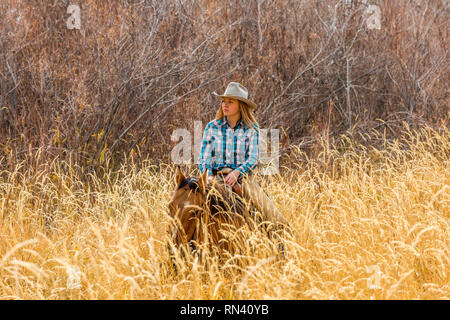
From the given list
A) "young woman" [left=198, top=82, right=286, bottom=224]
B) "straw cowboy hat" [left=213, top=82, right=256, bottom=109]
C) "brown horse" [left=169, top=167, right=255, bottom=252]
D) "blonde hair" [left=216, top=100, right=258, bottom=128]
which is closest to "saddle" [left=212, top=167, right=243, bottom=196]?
"young woman" [left=198, top=82, right=286, bottom=224]

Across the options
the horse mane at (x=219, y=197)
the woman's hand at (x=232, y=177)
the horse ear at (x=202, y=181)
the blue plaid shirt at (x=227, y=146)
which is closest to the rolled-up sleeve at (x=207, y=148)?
the blue plaid shirt at (x=227, y=146)

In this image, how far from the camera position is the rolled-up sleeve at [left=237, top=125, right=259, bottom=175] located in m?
3.29

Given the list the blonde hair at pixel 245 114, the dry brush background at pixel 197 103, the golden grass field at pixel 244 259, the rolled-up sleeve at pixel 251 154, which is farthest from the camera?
the dry brush background at pixel 197 103

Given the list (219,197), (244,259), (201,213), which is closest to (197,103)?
(219,197)

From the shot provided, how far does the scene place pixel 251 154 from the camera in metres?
3.33

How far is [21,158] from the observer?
5.09 m

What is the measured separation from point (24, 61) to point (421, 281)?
4.60 meters

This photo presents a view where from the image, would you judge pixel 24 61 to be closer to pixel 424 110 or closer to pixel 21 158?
pixel 21 158

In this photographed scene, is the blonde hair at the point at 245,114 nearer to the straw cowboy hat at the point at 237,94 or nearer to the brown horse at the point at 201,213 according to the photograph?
the straw cowboy hat at the point at 237,94

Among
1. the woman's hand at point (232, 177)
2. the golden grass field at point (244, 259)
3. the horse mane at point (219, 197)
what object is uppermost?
Result: the woman's hand at point (232, 177)

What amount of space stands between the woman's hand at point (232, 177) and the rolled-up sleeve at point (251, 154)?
62mm

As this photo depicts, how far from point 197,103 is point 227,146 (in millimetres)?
2506

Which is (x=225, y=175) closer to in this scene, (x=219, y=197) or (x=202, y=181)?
(x=219, y=197)

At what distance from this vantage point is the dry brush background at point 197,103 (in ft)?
13.5
